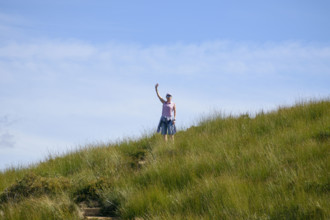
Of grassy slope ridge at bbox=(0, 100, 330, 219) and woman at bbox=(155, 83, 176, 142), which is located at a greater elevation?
woman at bbox=(155, 83, 176, 142)

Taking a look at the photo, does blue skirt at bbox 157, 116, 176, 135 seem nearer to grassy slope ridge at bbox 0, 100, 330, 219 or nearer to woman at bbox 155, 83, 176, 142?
woman at bbox 155, 83, 176, 142

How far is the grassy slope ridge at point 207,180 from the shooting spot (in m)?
7.03

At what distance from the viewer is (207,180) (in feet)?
27.4

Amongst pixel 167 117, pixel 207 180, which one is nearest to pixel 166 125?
pixel 167 117

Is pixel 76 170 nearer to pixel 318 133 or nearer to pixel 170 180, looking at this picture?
pixel 170 180

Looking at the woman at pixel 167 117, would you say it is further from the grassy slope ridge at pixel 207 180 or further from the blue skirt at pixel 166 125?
the grassy slope ridge at pixel 207 180

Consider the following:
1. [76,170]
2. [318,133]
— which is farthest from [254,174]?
[76,170]

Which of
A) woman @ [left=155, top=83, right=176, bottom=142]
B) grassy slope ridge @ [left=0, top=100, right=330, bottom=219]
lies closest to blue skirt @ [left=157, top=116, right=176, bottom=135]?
woman @ [left=155, top=83, right=176, bottom=142]

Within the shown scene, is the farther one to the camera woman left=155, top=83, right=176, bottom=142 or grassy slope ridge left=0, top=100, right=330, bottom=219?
woman left=155, top=83, right=176, bottom=142

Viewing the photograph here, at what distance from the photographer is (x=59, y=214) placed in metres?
8.18

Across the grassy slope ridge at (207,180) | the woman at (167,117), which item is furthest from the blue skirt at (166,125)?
the grassy slope ridge at (207,180)

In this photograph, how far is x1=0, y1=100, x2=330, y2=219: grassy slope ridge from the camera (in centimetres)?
703

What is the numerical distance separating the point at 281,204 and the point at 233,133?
21.0ft

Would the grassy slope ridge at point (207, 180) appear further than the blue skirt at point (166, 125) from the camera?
No
